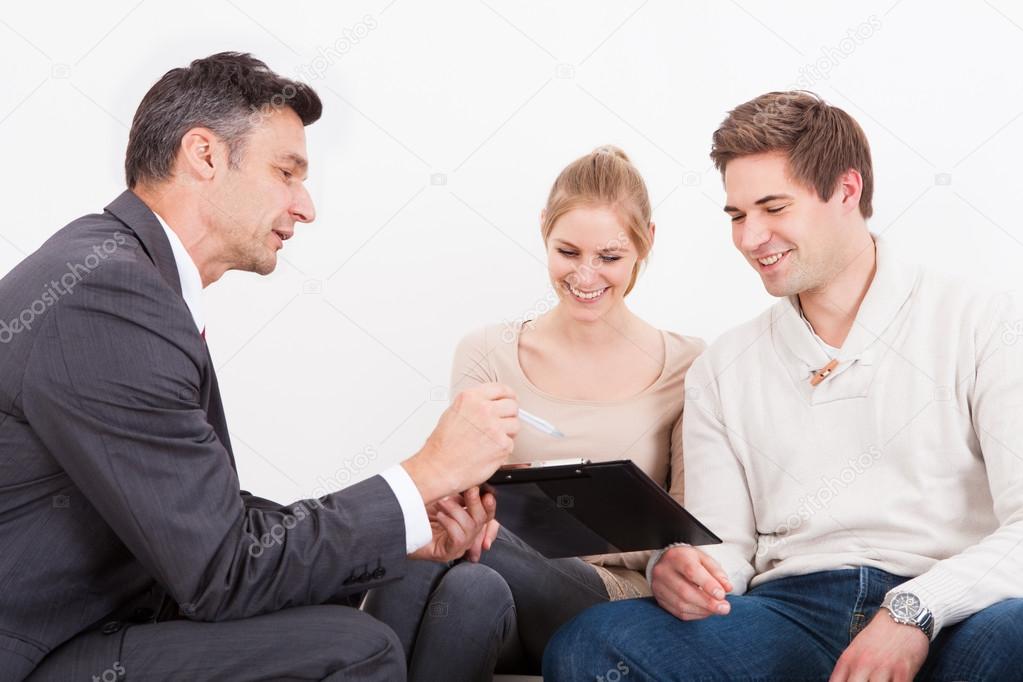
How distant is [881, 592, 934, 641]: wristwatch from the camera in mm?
1577

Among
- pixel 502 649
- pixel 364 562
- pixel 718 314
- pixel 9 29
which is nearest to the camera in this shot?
pixel 364 562

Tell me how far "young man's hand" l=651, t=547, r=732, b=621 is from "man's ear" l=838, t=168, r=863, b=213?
736 millimetres

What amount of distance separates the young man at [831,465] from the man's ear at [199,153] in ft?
3.10

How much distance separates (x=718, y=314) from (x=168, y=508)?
1.92 metres

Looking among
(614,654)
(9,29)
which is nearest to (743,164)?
(614,654)

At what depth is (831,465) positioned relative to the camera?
1942mm

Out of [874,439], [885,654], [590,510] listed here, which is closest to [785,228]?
[874,439]

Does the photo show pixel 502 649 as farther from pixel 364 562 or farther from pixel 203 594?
pixel 203 594

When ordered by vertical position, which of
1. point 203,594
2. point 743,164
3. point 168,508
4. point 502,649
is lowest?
point 502,649

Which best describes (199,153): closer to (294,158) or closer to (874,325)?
(294,158)

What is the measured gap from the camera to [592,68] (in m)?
3.03

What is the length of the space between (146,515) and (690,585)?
0.88 metres

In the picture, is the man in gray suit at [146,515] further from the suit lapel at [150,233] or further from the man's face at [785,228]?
the man's face at [785,228]

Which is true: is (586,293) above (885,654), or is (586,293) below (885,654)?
above
